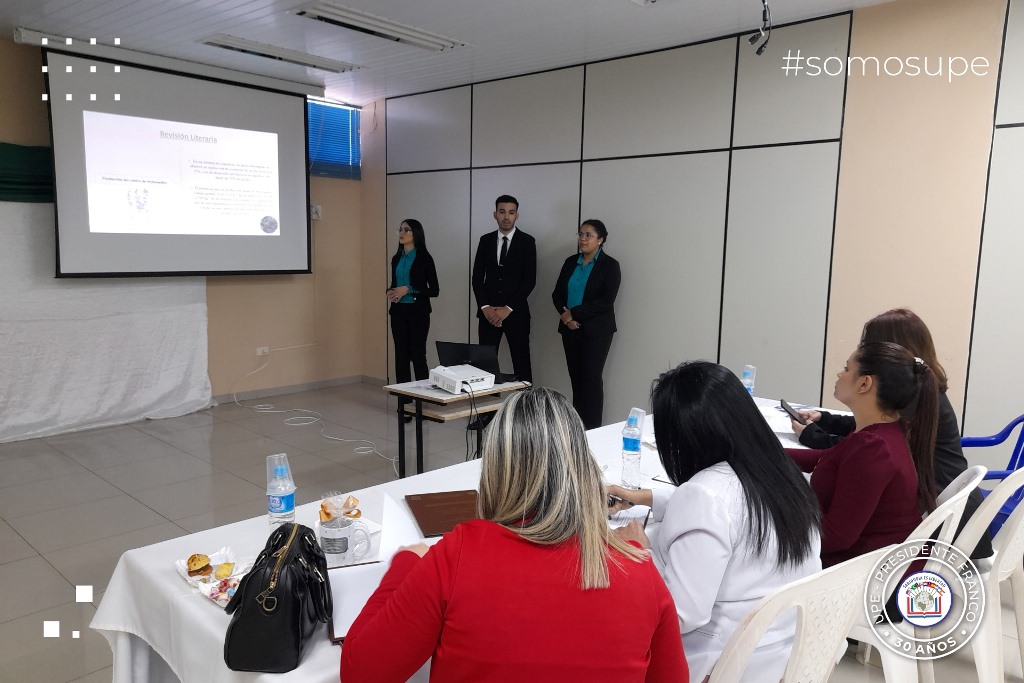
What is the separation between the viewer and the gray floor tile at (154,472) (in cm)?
407

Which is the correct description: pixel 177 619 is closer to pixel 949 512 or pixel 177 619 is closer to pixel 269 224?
pixel 949 512

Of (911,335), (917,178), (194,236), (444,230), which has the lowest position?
(911,335)

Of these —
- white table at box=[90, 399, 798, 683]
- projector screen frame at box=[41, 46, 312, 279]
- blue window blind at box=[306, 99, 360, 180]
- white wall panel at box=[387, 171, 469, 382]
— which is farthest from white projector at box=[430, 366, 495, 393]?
blue window blind at box=[306, 99, 360, 180]

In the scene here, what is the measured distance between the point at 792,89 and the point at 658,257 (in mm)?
1367

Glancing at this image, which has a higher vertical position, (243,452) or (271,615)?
(271,615)

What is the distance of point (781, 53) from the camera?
4250 millimetres

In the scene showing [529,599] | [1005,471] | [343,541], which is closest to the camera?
[529,599]

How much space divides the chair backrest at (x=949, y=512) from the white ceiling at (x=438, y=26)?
9.83 ft

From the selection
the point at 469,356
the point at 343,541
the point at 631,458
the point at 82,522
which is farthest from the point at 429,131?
the point at 343,541

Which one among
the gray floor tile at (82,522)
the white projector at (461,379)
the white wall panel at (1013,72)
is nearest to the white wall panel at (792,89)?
the white wall panel at (1013,72)

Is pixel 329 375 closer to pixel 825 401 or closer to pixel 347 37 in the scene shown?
pixel 347 37

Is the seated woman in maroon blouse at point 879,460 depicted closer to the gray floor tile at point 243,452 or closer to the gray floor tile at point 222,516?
the gray floor tile at point 222,516

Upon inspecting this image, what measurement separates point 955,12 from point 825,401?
2.24m

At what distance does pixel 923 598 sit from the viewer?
1914mm
